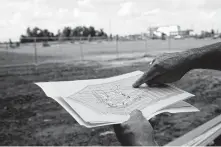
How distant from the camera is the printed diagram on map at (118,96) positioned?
33.1 inches

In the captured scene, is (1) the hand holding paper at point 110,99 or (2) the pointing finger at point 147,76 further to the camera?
(2) the pointing finger at point 147,76

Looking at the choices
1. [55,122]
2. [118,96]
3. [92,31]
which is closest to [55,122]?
[55,122]

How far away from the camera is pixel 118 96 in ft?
3.02

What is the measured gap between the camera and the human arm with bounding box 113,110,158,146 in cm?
67

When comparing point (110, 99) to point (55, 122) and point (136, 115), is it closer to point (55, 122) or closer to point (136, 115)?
point (136, 115)

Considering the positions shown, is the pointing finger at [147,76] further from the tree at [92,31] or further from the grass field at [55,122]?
the tree at [92,31]

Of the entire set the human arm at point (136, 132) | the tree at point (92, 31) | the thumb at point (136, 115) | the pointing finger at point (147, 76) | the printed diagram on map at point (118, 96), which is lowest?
the human arm at point (136, 132)

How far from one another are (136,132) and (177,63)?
0.35 metres

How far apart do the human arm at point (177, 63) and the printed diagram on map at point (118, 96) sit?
0.13 ft

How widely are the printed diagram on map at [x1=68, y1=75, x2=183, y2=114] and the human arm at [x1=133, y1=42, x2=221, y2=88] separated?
1.6 inches

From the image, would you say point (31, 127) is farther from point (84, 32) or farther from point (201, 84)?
point (84, 32)

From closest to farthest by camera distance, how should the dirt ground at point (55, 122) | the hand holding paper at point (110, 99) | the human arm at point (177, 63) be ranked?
the hand holding paper at point (110, 99) < the human arm at point (177, 63) < the dirt ground at point (55, 122)

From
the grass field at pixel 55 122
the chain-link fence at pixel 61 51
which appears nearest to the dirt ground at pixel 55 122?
the grass field at pixel 55 122

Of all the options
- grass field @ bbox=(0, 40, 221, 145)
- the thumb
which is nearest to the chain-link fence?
grass field @ bbox=(0, 40, 221, 145)
